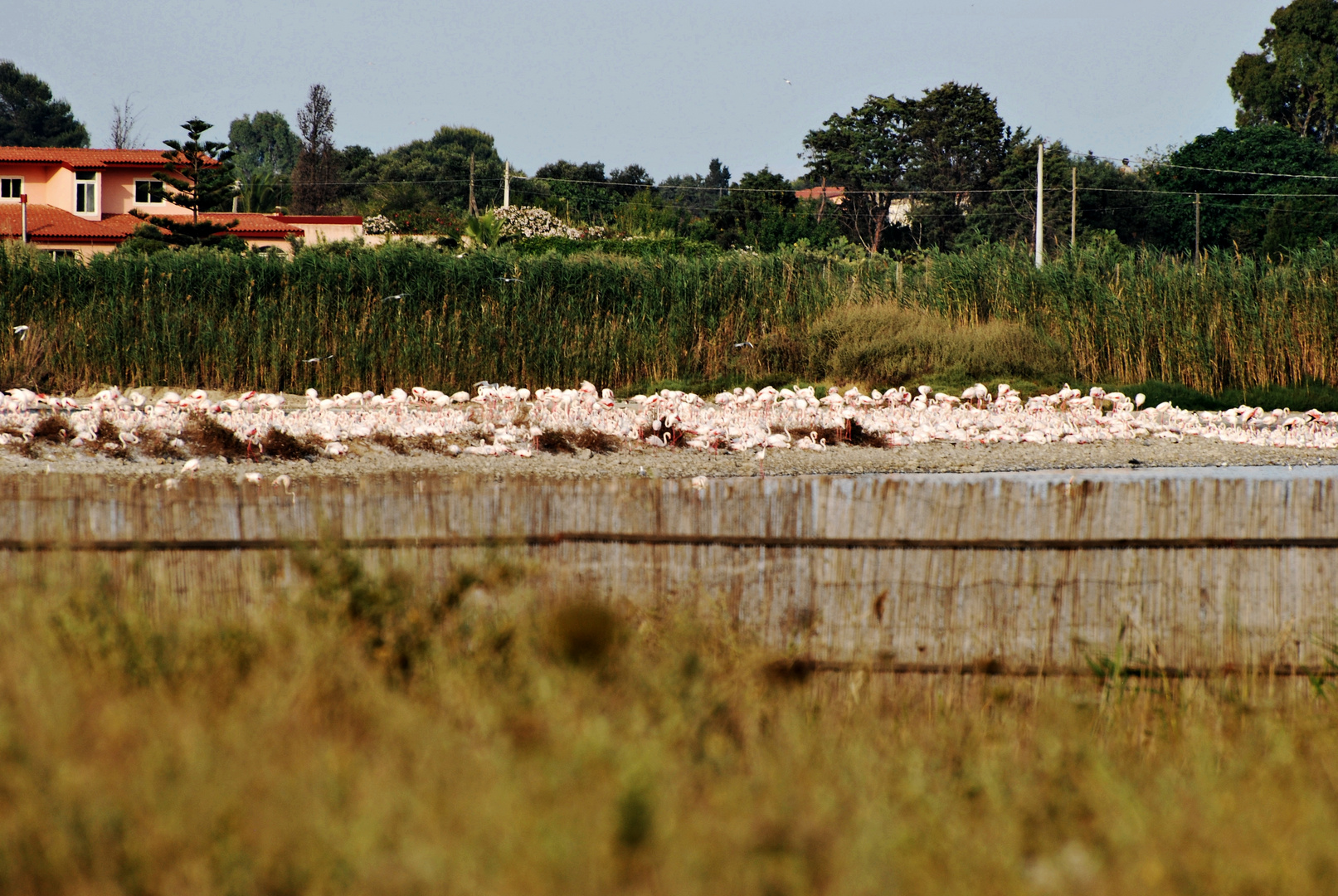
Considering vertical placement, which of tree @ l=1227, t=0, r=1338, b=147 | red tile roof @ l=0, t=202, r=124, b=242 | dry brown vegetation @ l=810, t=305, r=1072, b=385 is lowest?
dry brown vegetation @ l=810, t=305, r=1072, b=385

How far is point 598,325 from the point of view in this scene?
644 inches

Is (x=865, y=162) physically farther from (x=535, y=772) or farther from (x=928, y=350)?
(x=535, y=772)

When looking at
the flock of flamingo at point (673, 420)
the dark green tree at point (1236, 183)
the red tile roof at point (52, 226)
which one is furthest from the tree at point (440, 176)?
the flock of flamingo at point (673, 420)

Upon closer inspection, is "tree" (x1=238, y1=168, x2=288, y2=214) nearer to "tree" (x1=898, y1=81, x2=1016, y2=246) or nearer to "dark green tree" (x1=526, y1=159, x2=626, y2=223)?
"dark green tree" (x1=526, y1=159, x2=626, y2=223)

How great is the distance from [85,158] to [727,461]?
1253 inches

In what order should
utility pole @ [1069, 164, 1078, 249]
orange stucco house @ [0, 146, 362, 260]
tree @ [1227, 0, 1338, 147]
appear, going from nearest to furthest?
orange stucco house @ [0, 146, 362, 260], utility pole @ [1069, 164, 1078, 249], tree @ [1227, 0, 1338, 147]

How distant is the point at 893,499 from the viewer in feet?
14.1

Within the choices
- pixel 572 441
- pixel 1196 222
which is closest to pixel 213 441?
pixel 572 441

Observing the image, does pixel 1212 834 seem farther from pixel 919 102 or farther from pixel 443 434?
pixel 919 102

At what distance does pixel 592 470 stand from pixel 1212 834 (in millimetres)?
8521

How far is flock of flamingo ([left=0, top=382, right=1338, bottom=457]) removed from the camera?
10.7 meters

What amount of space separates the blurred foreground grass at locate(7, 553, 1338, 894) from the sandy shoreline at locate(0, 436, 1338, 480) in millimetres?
6165

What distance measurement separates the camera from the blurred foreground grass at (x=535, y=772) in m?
2.15

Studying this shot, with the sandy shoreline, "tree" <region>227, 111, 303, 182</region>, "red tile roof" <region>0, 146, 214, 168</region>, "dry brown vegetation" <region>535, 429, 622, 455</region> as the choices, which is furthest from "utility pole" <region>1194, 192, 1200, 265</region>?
"tree" <region>227, 111, 303, 182</region>
